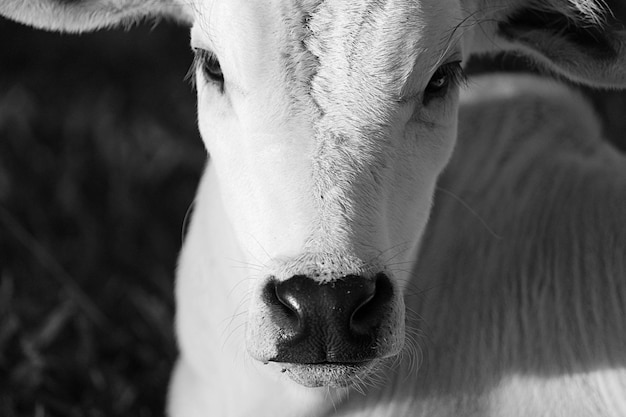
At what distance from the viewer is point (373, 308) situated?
273cm

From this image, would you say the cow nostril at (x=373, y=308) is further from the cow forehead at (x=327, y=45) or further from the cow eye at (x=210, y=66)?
the cow eye at (x=210, y=66)

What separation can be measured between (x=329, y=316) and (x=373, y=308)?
6.8 inches

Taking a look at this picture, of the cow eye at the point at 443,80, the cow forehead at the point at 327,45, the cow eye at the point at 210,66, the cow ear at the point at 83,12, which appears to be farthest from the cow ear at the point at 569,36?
the cow ear at the point at 83,12

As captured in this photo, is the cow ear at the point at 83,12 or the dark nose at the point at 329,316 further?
the cow ear at the point at 83,12

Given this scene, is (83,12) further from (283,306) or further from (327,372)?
(327,372)

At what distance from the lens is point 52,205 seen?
19.0 feet

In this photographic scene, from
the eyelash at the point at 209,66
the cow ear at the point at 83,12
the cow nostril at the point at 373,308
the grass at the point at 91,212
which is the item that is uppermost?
the eyelash at the point at 209,66

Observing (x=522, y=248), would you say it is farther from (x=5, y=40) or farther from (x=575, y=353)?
(x=5, y=40)

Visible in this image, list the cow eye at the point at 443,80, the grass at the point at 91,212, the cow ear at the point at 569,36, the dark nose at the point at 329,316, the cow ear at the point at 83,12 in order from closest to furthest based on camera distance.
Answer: the dark nose at the point at 329,316
the cow eye at the point at 443,80
the cow ear at the point at 569,36
the cow ear at the point at 83,12
the grass at the point at 91,212

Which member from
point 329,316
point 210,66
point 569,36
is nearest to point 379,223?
point 329,316

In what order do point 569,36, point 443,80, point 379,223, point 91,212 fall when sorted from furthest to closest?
point 91,212 → point 569,36 → point 443,80 → point 379,223

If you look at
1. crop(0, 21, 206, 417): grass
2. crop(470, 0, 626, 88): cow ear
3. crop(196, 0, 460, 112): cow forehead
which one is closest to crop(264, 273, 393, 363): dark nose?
crop(196, 0, 460, 112): cow forehead

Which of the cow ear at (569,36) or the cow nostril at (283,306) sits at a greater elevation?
the cow ear at (569,36)

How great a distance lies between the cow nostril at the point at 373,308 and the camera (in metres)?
2.69
